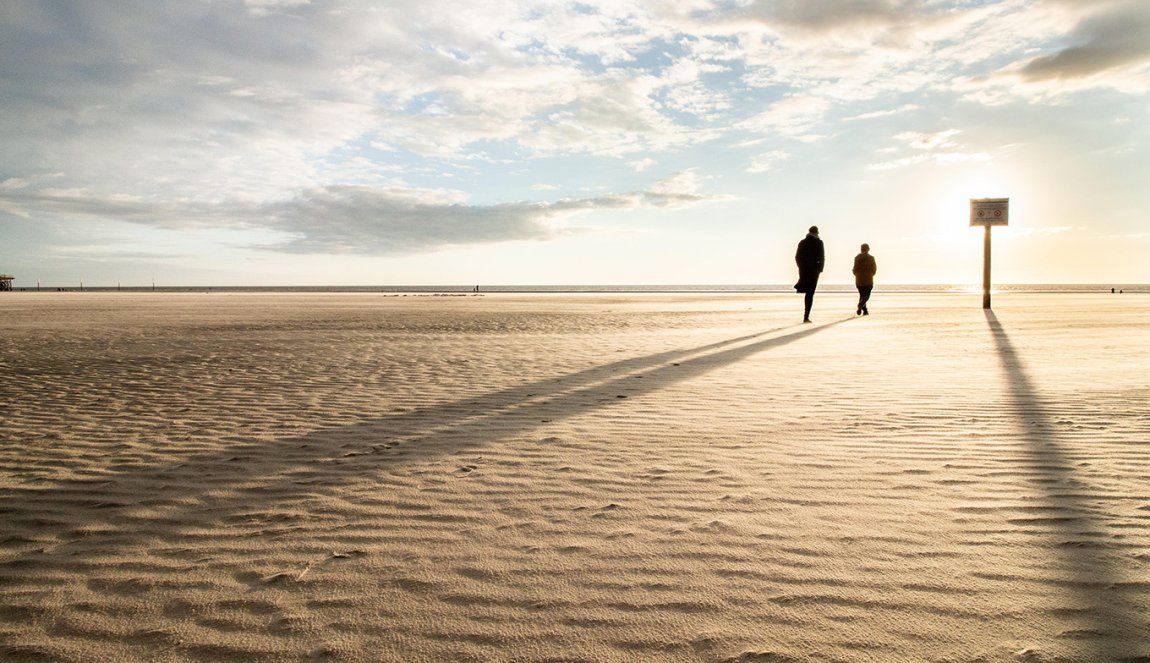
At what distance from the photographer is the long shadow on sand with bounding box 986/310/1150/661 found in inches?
87.9

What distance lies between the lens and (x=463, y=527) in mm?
3350

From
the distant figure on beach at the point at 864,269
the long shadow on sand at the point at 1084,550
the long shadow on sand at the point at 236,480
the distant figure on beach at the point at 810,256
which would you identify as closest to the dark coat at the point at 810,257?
the distant figure on beach at the point at 810,256

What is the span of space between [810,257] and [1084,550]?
540 inches

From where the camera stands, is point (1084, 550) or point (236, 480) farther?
point (236, 480)

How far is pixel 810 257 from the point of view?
15.9 m

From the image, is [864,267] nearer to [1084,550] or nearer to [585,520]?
[1084,550]

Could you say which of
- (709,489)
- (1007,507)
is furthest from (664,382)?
(1007,507)

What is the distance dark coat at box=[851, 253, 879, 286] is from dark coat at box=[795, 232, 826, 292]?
3678 millimetres

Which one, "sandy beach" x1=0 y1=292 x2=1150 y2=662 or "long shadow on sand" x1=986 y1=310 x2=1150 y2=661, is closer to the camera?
"long shadow on sand" x1=986 y1=310 x2=1150 y2=661

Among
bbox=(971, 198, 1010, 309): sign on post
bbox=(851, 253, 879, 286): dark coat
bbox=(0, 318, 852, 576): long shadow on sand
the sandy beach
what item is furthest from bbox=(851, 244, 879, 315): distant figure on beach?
bbox=(0, 318, 852, 576): long shadow on sand

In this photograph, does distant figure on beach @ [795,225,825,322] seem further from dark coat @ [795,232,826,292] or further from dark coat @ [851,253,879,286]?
dark coat @ [851,253,879,286]

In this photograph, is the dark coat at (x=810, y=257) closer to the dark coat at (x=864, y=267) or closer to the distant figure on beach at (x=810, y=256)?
the distant figure on beach at (x=810, y=256)

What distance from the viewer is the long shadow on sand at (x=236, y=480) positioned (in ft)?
10.8

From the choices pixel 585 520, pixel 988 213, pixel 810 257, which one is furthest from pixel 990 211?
pixel 585 520
